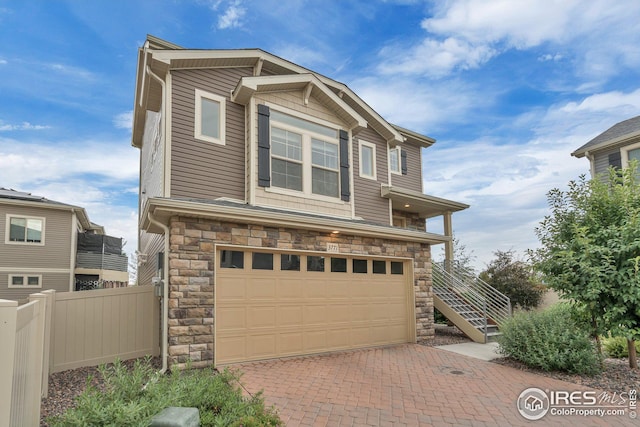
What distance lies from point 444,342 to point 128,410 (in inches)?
313

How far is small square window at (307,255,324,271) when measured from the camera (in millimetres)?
7934

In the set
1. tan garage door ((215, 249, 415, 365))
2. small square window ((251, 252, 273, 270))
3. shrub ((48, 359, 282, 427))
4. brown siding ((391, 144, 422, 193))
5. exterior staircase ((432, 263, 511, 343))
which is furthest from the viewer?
brown siding ((391, 144, 422, 193))

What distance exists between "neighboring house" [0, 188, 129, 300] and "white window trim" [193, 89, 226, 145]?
1376 centimetres

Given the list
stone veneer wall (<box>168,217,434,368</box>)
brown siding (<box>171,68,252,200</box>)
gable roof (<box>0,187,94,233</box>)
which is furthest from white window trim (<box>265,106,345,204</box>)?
gable roof (<box>0,187,94,233</box>)

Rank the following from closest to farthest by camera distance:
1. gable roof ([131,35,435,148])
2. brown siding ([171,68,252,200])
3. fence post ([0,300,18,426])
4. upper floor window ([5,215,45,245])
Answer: fence post ([0,300,18,426]) < brown siding ([171,68,252,200]) < gable roof ([131,35,435,148]) < upper floor window ([5,215,45,245])

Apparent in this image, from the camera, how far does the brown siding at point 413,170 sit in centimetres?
1415

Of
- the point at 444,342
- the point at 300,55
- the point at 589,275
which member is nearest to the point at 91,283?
the point at 300,55

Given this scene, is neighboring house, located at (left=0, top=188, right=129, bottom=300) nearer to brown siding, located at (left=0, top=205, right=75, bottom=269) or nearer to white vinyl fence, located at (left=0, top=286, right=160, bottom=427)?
brown siding, located at (left=0, top=205, right=75, bottom=269)

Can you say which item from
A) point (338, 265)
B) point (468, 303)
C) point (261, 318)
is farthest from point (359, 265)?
point (468, 303)

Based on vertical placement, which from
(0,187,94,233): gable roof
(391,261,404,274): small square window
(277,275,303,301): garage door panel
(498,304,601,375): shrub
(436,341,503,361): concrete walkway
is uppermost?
(0,187,94,233): gable roof

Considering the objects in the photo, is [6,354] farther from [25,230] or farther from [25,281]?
[25,230]

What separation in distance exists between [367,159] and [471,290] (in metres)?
4.84

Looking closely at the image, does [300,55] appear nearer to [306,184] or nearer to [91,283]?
[306,184]

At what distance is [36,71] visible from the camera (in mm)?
15016
